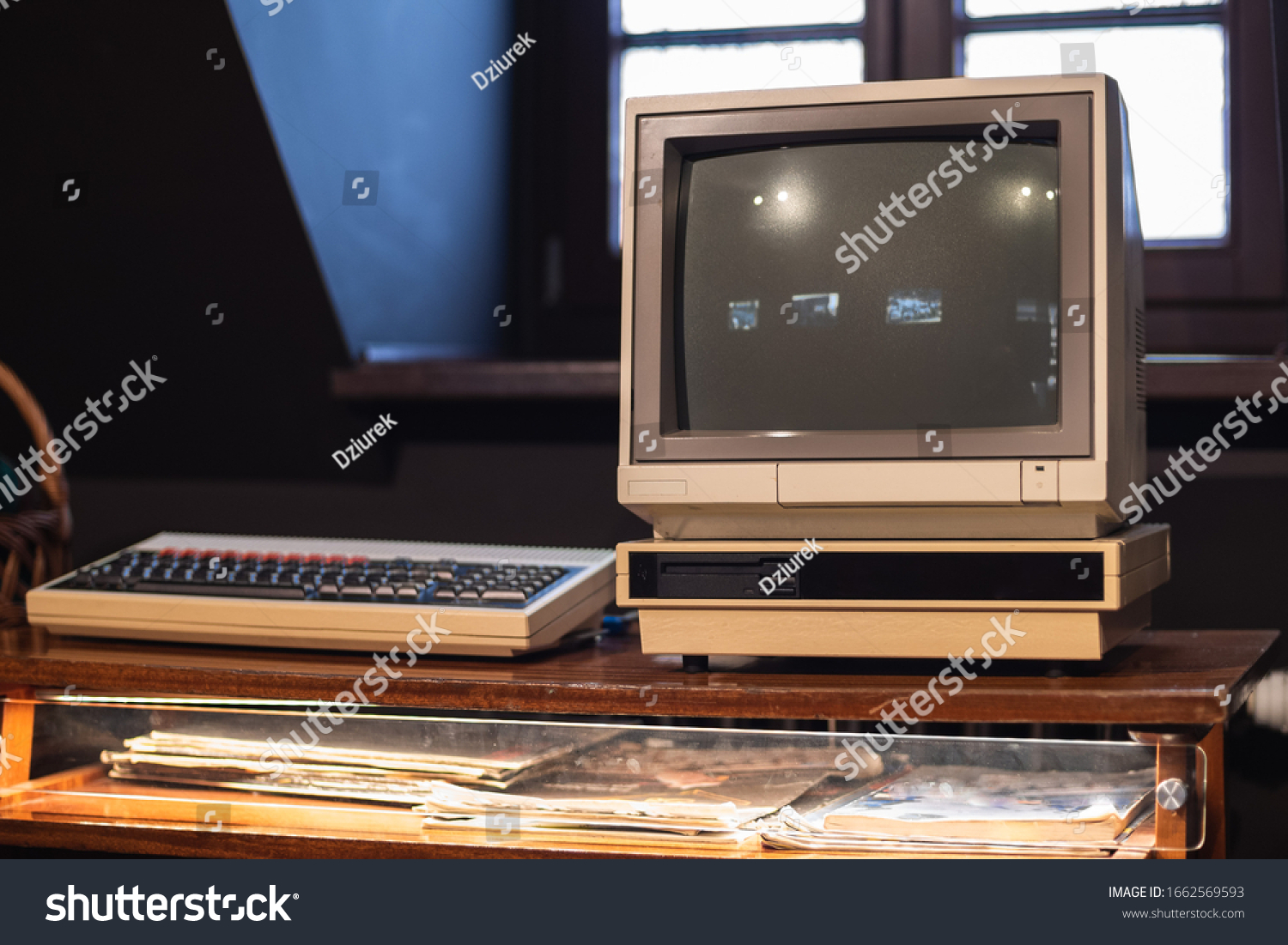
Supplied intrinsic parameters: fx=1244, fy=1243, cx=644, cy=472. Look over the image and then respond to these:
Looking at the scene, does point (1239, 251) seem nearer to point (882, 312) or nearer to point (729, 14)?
point (729, 14)

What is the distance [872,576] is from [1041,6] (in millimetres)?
1192

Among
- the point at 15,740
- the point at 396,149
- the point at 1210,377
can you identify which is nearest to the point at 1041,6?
the point at 1210,377

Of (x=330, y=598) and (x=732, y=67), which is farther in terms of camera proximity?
(x=732, y=67)

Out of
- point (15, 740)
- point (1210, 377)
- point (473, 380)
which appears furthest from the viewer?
point (473, 380)

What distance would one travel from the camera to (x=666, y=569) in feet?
3.32

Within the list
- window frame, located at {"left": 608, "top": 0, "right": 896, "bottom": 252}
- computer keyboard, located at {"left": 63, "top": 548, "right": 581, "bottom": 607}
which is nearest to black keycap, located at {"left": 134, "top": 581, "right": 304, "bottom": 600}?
computer keyboard, located at {"left": 63, "top": 548, "right": 581, "bottom": 607}

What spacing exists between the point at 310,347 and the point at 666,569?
839 mm

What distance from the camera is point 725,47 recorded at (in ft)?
6.30

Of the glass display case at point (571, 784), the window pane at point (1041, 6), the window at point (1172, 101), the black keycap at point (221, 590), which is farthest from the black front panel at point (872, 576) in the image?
the window pane at point (1041, 6)

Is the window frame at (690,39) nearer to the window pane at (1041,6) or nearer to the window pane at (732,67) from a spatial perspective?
the window pane at (732,67)

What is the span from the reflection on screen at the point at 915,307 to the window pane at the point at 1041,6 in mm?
991

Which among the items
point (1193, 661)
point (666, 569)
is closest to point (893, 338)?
point (666, 569)

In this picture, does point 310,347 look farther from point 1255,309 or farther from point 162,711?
point 1255,309

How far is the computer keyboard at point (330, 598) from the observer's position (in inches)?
43.6
